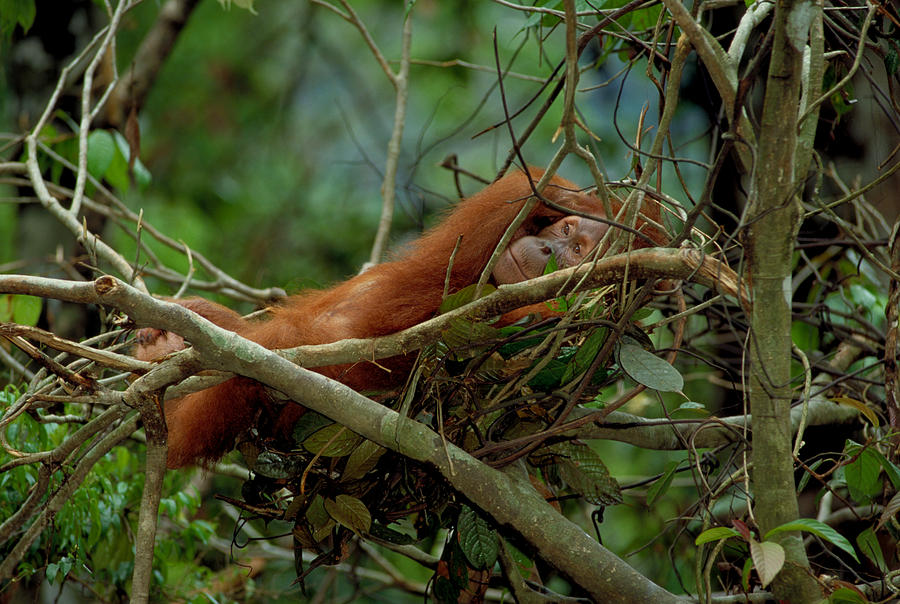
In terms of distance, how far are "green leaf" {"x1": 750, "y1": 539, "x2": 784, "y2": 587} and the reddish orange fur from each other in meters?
1.05

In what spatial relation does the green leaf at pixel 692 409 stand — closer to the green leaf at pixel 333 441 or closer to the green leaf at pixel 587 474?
the green leaf at pixel 587 474

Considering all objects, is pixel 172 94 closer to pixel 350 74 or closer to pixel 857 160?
pixel 350 74

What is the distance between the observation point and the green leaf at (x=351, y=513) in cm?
214

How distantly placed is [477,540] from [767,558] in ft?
2.64

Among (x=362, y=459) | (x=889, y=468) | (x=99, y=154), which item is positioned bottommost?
(x=889, y=468)

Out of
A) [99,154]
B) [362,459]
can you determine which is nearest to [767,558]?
[362,459]

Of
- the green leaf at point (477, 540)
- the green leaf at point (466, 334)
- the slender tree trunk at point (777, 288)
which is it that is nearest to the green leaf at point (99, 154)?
the green leaf at point (466, 334)

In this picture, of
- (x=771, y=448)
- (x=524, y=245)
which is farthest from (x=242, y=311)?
(x=771, y=448)

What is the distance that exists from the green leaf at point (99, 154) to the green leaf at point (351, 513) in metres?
1.86

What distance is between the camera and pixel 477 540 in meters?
2.13

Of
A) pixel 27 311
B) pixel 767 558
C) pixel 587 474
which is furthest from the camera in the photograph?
pixel 27 311

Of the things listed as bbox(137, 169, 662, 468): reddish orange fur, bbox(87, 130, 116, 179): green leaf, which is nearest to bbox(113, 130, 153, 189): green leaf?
bbox(87, 130, 116, 179): green leaf

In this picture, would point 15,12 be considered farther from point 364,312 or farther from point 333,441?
point 333,441

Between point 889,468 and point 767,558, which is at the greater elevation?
point 767,558
